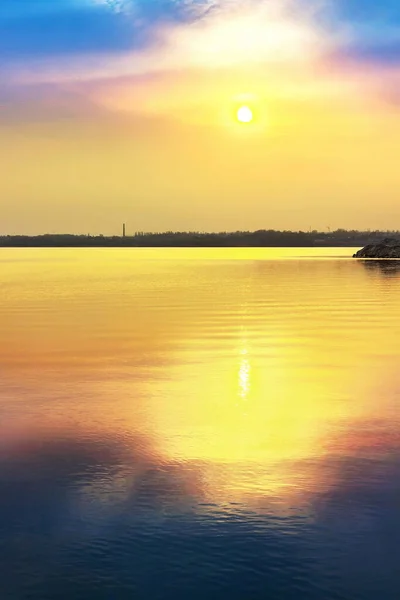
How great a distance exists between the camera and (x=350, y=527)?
35.2 ft

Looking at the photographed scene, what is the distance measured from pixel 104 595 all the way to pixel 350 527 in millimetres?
3899

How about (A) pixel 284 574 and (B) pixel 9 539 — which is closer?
(A) pixel 284 574

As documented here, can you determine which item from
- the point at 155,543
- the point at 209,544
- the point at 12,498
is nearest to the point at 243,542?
the point at 209,544

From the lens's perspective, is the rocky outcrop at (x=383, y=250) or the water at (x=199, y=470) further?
the rocky outcrop at (x=383, y=250)

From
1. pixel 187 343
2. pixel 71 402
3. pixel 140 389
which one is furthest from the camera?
pixel 187 343

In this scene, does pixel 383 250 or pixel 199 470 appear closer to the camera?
pixel 199 470

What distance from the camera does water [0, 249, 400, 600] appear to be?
30.6 ft

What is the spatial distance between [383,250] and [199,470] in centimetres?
17611

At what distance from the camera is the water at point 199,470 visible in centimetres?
932

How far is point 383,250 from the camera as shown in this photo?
182m

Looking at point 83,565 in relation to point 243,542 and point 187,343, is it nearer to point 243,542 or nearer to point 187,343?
point 243,542

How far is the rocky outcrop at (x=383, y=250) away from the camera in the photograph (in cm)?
17438

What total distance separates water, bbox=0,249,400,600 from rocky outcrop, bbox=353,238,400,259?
15050cm

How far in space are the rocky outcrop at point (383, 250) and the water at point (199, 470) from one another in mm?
150499
